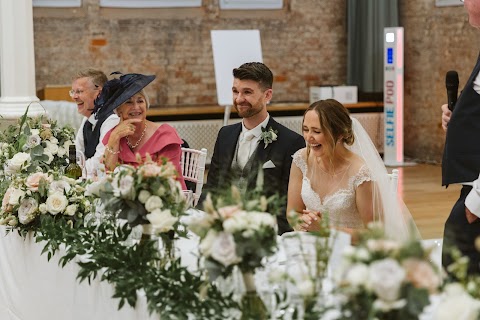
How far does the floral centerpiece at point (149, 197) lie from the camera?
275 cm

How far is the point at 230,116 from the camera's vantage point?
Answer: 37.0 ft

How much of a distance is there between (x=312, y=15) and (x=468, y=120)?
8.87m

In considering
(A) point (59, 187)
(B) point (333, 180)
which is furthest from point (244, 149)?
(A) point (59, 187)

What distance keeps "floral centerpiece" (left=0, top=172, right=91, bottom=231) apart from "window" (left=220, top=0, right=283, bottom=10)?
7803 mm

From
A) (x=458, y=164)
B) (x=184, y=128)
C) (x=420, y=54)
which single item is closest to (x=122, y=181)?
(x=458, y=164)

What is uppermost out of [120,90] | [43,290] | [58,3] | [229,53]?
[58,3]

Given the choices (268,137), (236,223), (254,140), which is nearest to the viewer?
(236,223)

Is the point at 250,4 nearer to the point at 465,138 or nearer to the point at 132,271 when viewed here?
the point at 465,138

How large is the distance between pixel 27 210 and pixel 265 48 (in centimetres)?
818

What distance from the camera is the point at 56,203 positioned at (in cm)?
362

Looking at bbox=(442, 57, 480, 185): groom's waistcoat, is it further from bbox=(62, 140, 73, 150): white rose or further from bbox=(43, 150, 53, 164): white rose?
bbox=(62, 140, 73, 150): white rose

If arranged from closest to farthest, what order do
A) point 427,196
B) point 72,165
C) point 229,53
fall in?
point 72,165
point 427,196
point 229,53

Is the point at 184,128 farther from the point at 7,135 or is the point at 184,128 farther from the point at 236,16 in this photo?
the point at 7,135

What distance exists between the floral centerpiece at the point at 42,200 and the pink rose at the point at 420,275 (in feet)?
6.76
